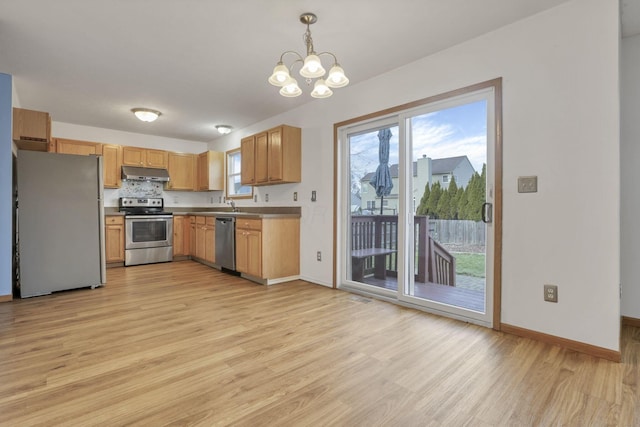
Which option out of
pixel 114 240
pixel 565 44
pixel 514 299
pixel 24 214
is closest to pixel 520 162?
pixel 565 44

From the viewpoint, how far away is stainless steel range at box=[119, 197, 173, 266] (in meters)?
5.34

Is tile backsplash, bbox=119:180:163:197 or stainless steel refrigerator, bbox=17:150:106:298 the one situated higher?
tile backsplash, bbox=119:180:163:197

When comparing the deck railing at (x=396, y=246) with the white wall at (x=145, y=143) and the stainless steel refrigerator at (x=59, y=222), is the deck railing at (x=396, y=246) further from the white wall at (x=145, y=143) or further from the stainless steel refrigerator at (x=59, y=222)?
the white wall at (x=145, y=143)

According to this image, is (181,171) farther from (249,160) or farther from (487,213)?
(487,213)

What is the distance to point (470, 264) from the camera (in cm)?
276

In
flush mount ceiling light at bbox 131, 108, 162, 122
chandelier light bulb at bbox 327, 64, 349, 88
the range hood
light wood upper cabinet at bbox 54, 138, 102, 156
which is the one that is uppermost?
flush mount ceiling light at bbox 131, 108, 162, 122

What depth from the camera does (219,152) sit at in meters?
6.20

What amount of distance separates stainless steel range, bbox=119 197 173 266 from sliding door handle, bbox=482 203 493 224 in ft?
17.1

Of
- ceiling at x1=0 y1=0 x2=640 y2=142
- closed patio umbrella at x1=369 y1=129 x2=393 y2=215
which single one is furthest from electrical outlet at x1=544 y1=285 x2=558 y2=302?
ceiling at x1=0 y1=0 x2=640 y2=142

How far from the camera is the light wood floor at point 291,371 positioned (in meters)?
1.47

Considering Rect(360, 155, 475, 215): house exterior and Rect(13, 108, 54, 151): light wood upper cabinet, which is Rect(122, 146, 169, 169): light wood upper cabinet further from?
Rect(360, 155, 475, 215): house exterior

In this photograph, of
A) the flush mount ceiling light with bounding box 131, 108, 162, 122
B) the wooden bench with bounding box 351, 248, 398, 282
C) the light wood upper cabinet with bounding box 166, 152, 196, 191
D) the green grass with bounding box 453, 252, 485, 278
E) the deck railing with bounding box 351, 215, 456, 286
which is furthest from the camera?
the light wood upper cabinet with bounding box 166, 152, 196, 191

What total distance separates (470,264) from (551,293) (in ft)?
2.05

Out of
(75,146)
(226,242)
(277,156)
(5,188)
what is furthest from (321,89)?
(75,146)
